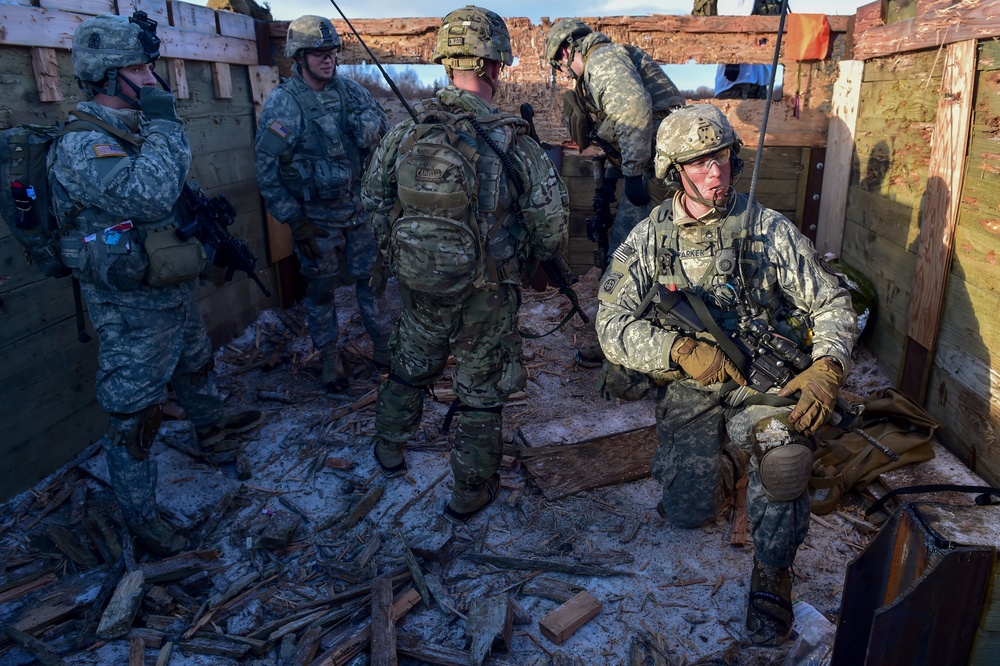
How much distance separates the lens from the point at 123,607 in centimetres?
374

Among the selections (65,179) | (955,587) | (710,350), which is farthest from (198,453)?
(955,587)

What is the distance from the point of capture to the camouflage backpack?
3.76 meters

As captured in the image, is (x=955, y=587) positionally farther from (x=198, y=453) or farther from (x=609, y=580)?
(x=198, y=453)

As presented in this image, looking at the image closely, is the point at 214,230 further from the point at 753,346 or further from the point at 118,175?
the point at 753,346

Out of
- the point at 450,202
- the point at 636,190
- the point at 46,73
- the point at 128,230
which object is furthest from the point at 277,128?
the point at 636,190

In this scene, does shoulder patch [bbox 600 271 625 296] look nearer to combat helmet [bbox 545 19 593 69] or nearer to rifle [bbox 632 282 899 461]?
rifle [bbox 632 282 899 461]

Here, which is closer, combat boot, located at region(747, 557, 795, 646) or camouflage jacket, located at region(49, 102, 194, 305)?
combat boot, located at region(747, 557, 795, 646)

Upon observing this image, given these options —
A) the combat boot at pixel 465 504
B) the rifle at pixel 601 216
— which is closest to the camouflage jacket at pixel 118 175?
the combat boot at pixel 465 504

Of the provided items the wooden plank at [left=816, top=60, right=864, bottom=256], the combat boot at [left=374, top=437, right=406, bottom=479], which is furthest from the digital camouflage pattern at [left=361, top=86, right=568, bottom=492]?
the wooden plank at [left=816, top=60, right=864, bottom=256]

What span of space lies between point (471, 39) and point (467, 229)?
1.18 metres

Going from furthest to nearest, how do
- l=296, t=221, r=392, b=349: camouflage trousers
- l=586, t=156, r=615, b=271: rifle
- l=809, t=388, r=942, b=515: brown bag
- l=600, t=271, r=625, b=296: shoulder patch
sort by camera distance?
l=586, t=156, r=615, b=271: rifle
l=296, t=221, r=392, b=349: camouflage trousers
l=809, t=388, r=942, b=515: brown bag
l=600, t=271, r=625, b=296: shoulder patch

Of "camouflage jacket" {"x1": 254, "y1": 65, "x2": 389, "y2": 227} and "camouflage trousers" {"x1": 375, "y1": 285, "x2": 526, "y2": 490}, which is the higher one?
"camouflage jacket" {"x1": 254, "y1": 65, "x2": 389, "y2": 227}

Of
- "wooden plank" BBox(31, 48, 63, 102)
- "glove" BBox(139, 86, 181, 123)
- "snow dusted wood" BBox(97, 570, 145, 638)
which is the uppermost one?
"wooden plank" BBox(31, 48, 63, 102)

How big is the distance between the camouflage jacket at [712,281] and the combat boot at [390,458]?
1.96 metres
